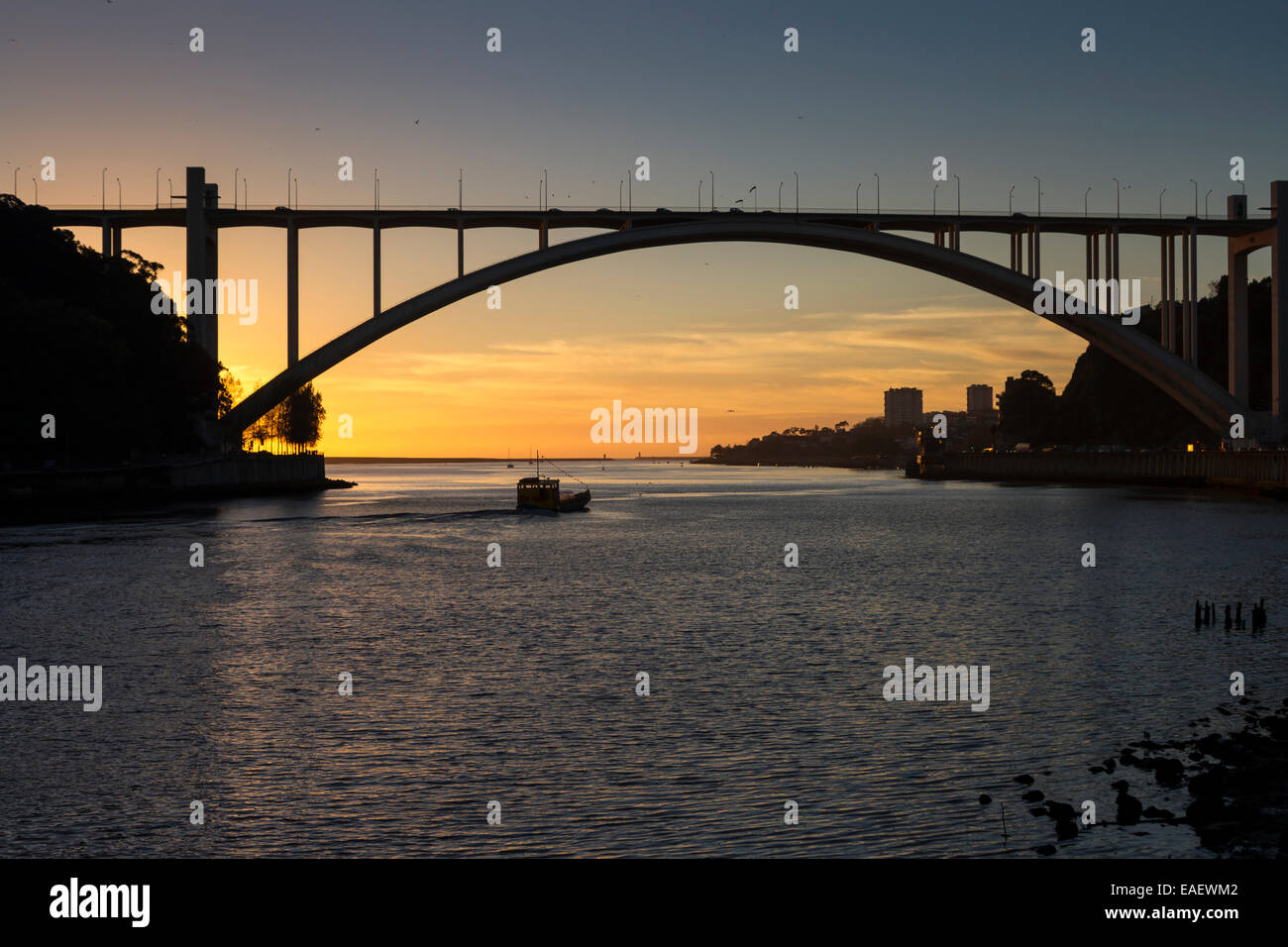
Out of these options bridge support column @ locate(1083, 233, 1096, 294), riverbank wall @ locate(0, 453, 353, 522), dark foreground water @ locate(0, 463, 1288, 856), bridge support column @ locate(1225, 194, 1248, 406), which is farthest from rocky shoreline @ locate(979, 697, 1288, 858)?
bridge support column @ locate(1225, 194, 1248, 406)

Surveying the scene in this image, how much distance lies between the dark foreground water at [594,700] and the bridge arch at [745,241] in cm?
2920

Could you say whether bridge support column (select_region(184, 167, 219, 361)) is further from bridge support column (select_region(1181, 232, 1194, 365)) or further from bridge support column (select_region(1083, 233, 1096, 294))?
bridge support column (select_region(1181, 232, 1194, 365))

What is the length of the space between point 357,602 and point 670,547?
24.2 metres

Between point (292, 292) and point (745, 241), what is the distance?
29.9 meters

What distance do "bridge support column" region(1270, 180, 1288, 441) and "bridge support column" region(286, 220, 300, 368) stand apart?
69.0 metres

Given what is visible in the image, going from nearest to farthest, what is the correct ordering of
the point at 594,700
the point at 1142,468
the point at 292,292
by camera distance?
the point at 594,700 < the point at 292,292 < the point at 1142,468

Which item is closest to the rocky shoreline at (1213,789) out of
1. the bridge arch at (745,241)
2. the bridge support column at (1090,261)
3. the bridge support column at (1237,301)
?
the bridge arch at (745,241)

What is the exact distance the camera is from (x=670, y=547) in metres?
56.1

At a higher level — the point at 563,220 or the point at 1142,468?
the point at 563,220

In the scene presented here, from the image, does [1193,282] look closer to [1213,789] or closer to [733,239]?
[733,239]

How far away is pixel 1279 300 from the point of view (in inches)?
3501

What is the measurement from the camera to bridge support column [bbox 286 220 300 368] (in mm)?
74500

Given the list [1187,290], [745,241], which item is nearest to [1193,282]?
[1187,290]
